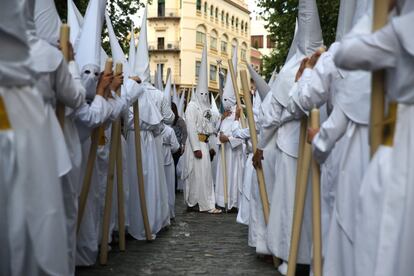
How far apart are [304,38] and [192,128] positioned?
6.25 meters

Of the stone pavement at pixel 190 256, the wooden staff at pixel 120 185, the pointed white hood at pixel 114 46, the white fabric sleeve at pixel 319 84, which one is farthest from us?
the pointed white hood at pixel 114 46

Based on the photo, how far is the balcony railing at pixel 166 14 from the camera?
7075 cm

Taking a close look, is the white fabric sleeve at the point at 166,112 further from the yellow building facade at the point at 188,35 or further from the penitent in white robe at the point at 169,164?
the yellow building facade at the point at 188,35

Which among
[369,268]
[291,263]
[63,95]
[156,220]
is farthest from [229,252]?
[369,268]

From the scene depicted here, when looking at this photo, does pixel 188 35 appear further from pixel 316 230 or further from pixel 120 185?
pixel 316 230

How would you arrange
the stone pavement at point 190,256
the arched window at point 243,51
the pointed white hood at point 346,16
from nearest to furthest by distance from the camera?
the pointed white hood at point 346,16
the stone pavement at point 190,256
the arched window at point 243,51

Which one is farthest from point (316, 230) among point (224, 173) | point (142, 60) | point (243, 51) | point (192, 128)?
point (243, 51)

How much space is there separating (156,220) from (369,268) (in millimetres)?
5563

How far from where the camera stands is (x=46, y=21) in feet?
18.7

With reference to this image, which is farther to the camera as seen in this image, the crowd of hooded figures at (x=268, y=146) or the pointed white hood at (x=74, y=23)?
the pointed white hood at (x=74, y=23)

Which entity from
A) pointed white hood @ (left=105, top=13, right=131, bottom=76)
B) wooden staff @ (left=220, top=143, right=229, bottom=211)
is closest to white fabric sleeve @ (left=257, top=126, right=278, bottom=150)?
pointed white hood @ (left=105, top=13, right=131, bottom=76)

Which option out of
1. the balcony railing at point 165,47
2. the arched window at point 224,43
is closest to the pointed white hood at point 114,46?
the balcony railing at point 165,47

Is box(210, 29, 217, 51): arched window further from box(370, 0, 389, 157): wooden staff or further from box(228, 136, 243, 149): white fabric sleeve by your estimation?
box(370, 0, 389, 157): wooden staff

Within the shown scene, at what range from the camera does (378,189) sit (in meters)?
3.92
